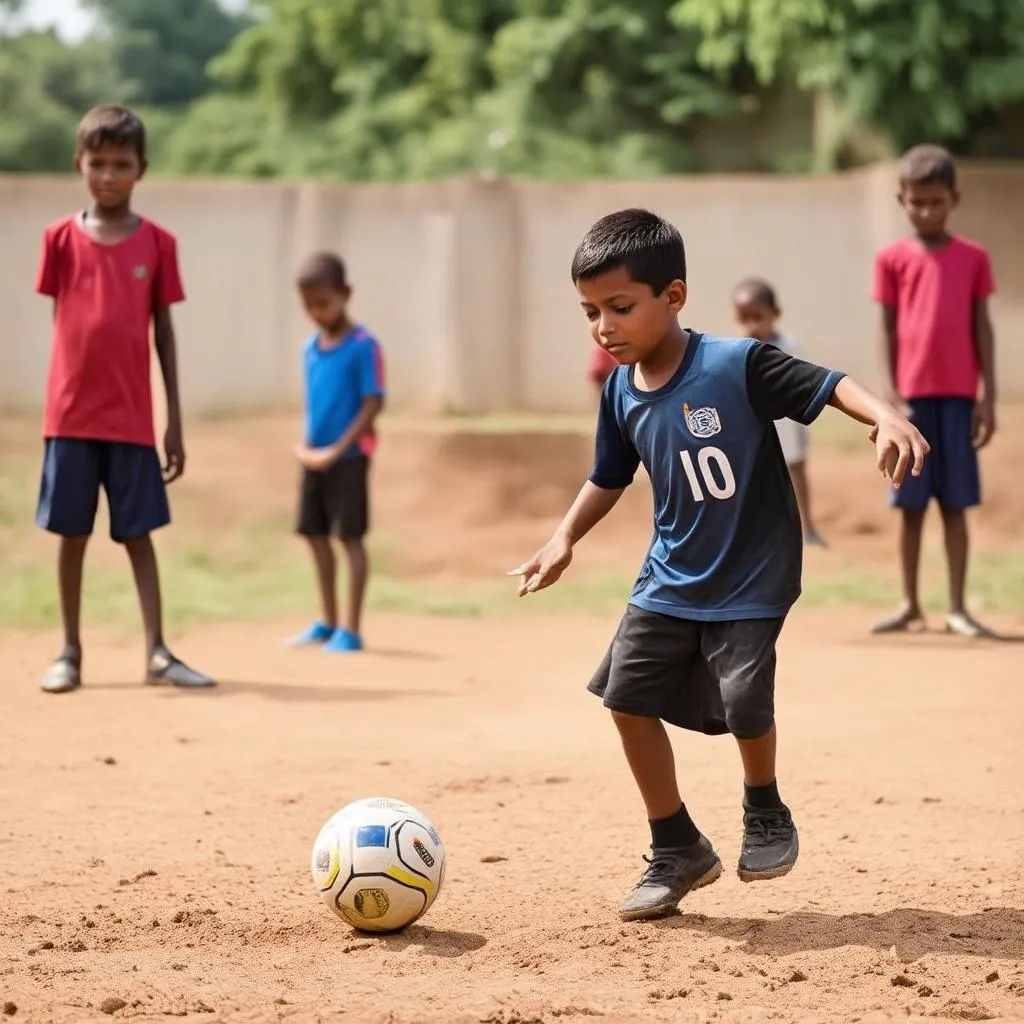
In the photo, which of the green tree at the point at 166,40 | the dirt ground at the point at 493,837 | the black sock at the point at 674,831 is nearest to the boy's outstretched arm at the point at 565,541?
the black sock at the point at 674,831

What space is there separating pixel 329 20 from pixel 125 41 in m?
17.6

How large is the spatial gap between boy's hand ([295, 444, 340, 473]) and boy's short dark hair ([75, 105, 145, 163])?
1.64 m

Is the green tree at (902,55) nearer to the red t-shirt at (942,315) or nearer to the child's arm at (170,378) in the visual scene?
the red t-shirt at (942,315)

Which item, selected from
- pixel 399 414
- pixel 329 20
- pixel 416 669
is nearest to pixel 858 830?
pixel 416 669

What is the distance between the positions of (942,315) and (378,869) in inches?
177

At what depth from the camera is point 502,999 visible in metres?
3.14

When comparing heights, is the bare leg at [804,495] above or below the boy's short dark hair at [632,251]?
below

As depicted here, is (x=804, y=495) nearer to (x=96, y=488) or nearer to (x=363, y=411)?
(x=363, y=411)

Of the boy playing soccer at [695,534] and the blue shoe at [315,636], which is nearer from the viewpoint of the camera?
the boy playing soccer at [695,534]

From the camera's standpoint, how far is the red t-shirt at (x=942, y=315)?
23.7 feet

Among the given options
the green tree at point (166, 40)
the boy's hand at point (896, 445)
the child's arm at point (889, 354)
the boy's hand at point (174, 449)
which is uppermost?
the green tree at point (166, 40)

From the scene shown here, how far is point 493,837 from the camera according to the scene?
4.39m

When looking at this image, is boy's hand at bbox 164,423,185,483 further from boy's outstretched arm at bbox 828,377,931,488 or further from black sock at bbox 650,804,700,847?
boy's outstretched arm at bbox 828,377,931,488

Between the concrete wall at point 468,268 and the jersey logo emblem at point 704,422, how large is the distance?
10269 millimetres
